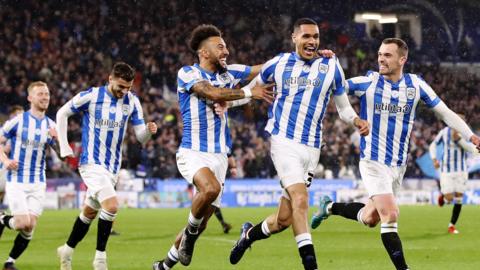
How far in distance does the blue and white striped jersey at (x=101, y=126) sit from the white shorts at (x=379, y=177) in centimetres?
265

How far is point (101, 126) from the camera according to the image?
9.89 m

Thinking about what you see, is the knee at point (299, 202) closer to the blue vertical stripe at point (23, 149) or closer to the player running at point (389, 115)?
the player running at point (389, 115)

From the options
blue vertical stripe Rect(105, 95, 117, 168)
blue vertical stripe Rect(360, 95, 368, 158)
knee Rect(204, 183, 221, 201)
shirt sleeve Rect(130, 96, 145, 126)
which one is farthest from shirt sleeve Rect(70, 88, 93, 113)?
blue vertical stripe Rect(360, 95, 368, 158)

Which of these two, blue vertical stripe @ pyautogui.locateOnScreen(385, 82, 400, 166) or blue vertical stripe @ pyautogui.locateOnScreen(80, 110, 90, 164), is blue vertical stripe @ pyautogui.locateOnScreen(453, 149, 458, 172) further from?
blue vertical stripe @ pyautogui.locateOnScreen(80, 110, 90, 164)

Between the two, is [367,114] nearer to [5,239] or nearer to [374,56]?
[5,239]

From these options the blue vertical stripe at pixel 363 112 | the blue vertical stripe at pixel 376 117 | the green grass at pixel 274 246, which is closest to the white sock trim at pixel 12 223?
the green grass at pixel 274 246

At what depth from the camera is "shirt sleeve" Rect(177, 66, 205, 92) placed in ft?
28.4

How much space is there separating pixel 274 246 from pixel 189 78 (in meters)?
5.06

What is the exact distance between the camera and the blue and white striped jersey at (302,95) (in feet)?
28.6

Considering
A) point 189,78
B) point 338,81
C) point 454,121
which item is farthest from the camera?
point 454,121

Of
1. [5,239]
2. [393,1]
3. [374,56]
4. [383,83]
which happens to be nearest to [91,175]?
[383,83]

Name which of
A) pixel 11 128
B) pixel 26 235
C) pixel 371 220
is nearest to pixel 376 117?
pixel 371 220

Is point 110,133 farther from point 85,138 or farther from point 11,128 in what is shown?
point 11,128

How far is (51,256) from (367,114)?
5.01m
